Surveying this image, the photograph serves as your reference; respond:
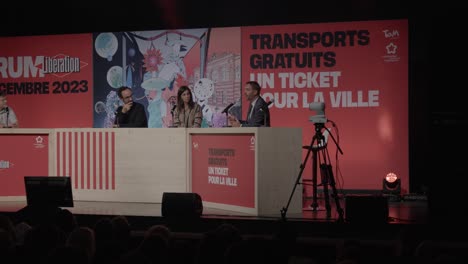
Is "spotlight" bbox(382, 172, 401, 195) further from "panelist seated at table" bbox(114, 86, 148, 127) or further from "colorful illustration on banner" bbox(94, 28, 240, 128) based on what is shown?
"panelist seated at table" bbox(114, 86, 148, 127)

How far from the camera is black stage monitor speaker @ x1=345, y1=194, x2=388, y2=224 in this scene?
6.79 m

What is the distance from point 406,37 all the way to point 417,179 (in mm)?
2154

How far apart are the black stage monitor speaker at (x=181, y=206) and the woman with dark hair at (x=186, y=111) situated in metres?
2.01

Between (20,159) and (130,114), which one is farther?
(130,114)

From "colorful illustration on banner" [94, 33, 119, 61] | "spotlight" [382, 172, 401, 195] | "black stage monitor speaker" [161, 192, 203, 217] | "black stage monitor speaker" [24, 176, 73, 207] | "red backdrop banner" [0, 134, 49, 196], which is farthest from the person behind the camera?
"colorful illustration on banner" [94, 33, 119, 61]

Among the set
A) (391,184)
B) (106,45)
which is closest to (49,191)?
(391,184)

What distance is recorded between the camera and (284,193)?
303 inches

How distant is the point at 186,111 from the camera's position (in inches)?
364

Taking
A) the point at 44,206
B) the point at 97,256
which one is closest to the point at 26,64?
the point at 44,206

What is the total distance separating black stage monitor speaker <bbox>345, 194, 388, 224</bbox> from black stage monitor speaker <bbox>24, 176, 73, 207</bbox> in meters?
2.80

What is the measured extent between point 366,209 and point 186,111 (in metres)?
3.19

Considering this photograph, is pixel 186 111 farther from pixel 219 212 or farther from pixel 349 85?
pixel 349 85

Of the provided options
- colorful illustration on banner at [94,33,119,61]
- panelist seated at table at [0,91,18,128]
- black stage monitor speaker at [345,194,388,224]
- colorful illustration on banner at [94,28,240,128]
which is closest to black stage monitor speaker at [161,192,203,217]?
black stage monitor speaker at [345,194,388,224]

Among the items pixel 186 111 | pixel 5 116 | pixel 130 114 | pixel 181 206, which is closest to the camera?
pixel 181 206
